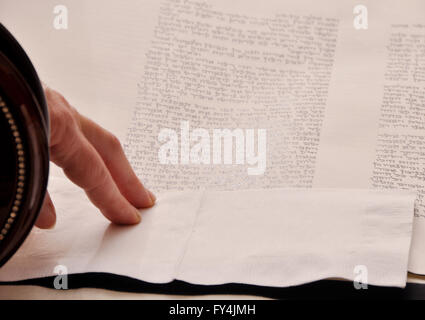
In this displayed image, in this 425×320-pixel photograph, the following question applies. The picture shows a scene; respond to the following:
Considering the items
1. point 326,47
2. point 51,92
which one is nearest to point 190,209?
point 51,92

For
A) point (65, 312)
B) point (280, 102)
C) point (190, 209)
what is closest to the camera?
point (65, 312)

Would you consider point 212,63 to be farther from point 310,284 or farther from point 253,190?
point 310,284

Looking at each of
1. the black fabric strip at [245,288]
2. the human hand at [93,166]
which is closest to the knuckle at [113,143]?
the human hand at [93,166]

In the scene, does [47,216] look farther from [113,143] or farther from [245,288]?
[245,288]

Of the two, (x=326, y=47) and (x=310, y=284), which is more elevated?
(x=326, y=47)

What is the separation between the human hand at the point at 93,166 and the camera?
51 centimetres

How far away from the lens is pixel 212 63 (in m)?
0.76

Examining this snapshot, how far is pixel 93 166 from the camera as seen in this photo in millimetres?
541

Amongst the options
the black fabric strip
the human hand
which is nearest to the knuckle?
the human hand

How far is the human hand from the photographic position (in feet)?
1.69

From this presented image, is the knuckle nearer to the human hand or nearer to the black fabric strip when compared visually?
the human hand

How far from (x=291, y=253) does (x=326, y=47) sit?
13.4 inches

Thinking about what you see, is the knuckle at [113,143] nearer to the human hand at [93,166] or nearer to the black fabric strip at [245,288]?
the human hand at [93,166]

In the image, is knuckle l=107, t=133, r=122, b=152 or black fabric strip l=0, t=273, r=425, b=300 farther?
knuckle l=107, t=133, r=122, b=152
